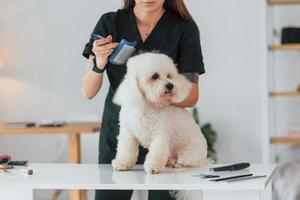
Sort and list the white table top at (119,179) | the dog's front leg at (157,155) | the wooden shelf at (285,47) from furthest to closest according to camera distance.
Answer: the wooden shelf at (285,47) < the dog's front leg at (157,155) < the white table top at (119,179)

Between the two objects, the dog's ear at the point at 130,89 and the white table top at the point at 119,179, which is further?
the dog's ear at the point at 130,89

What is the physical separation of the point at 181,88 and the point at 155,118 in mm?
120

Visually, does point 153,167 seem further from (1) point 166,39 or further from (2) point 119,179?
(1) point 166,39

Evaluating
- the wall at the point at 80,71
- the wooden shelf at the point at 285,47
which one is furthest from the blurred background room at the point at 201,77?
the wooden shelf at the point at 285,47

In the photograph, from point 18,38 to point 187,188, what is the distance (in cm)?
326

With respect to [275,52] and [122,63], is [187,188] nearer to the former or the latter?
[122,63]

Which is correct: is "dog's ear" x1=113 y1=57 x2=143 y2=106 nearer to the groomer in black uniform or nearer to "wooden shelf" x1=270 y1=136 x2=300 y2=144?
the groomer in black uniform

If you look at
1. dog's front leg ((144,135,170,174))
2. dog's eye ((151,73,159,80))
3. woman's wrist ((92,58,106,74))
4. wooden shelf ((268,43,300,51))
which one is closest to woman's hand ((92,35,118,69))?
woman's wrist ((92,58,106,74))

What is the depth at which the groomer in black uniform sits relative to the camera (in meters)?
2.12

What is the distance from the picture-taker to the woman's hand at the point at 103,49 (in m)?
2.01

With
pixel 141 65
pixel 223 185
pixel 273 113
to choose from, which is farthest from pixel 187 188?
pixel 273 113

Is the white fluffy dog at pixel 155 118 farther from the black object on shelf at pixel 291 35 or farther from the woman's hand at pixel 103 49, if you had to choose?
the black object on shelf at pixel 291 35

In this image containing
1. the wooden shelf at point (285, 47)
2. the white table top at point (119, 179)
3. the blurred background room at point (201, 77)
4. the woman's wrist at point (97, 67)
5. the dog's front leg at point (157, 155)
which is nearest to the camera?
the white table top at point (119, 179)

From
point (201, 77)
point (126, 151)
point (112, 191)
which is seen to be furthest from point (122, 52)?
point (201, 77)
